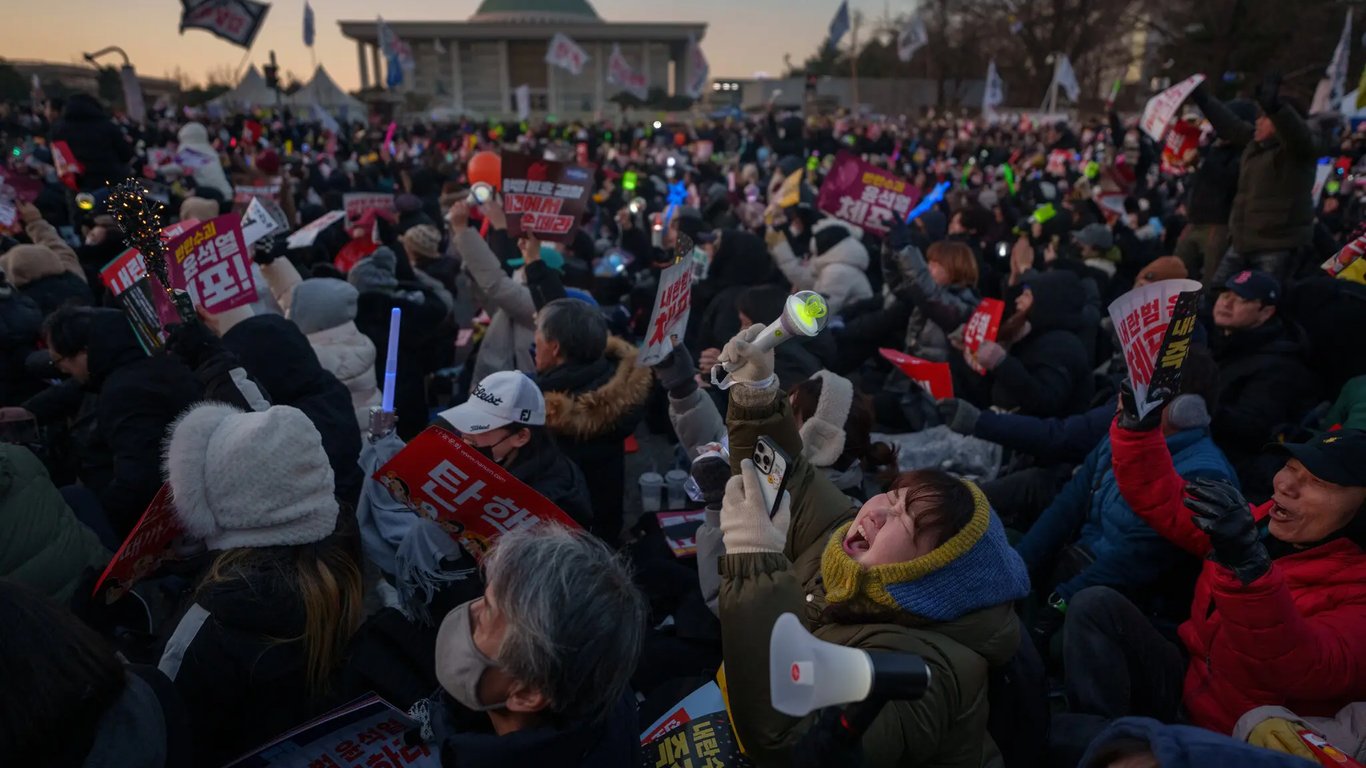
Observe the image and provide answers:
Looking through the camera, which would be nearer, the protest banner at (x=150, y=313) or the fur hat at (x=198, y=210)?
the protest banner at (x=150, y=313)

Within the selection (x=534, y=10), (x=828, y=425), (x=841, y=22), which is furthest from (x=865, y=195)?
(x=534, y=10)

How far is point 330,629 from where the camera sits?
77.0 inches

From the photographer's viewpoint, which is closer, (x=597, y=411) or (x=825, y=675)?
(x=825, y=675)

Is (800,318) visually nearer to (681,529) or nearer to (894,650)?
(894,650)

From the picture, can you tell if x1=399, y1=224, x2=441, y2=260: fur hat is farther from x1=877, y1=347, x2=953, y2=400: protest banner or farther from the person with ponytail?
the person with ponytail

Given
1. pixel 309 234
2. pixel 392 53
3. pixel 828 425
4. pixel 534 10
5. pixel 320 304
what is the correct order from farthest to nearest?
pixel 534 10
pixel 392 53
pixel 309 234
pixel 320 304
pixel 828 425

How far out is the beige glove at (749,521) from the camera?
65.7 inches

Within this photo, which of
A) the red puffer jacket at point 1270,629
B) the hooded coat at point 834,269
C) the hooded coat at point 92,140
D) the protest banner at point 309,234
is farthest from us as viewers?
the hooded coat at point 92,140

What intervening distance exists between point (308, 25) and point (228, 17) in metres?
14.4

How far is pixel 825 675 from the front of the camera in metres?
0.98

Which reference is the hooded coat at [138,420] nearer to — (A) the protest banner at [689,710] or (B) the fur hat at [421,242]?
(A) the protest banner at [689,710]

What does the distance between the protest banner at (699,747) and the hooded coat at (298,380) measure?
171 cm

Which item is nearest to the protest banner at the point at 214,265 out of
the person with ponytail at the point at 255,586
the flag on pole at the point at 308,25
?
the person with ponytail at the point at 255,586

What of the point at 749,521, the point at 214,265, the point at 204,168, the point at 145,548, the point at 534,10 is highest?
the point at 534,10
